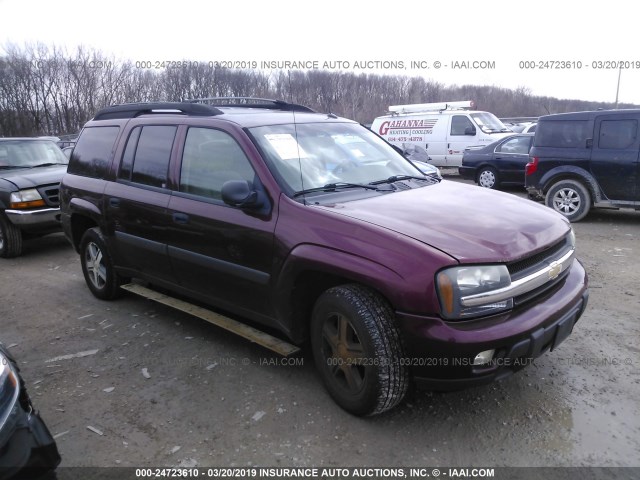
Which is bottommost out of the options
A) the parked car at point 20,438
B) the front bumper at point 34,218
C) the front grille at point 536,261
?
the front bumper at point 34,218

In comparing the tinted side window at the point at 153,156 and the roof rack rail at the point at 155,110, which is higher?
the roof rack rail at the point at 155,110

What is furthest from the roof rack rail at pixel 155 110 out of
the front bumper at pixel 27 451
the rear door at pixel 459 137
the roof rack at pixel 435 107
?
the roof rack at pixel 435 107

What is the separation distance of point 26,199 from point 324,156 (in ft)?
18.0

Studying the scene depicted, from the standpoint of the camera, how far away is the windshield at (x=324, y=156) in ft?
11.0

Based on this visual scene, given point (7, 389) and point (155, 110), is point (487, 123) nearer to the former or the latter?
point (155, 110)

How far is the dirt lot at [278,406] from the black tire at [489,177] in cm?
786

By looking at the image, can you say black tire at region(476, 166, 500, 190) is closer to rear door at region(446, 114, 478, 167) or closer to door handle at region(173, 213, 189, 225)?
rear door at region(446, 114, 478, 167)

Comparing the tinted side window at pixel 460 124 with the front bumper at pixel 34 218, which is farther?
the tinted side window at pixel 460 124

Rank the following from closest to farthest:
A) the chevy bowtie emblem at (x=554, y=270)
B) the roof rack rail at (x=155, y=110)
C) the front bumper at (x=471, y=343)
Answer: the front bumper at (x=471, y=343), the chevy bowtie emblem at (x=554, y=270), the roof rack rail at (x=155, y=110)

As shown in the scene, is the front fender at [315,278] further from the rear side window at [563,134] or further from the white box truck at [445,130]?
the white box truck at [445,130]

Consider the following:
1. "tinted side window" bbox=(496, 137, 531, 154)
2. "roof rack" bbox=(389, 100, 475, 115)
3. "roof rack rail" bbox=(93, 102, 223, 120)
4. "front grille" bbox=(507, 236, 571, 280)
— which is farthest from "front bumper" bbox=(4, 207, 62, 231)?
"roof rack" bbox=(389, 100, 475, 115)

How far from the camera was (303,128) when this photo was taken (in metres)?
3.81

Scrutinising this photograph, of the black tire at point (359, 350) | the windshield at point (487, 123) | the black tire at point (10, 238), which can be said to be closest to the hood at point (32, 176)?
the black tire at point (10, 238)

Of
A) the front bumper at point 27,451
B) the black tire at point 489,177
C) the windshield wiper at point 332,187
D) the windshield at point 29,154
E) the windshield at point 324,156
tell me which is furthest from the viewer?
the black tire at point 489,177
